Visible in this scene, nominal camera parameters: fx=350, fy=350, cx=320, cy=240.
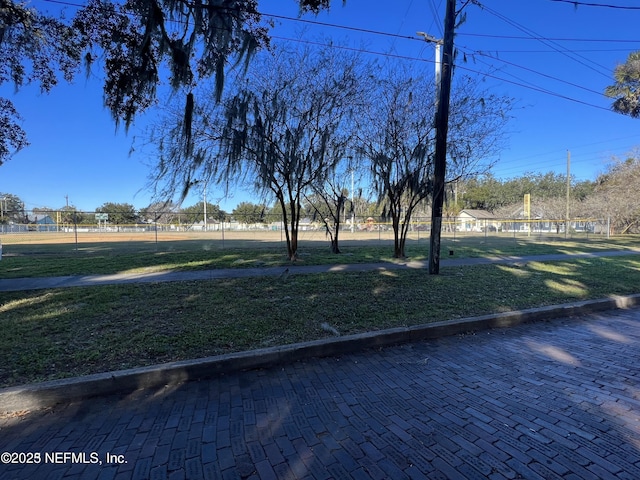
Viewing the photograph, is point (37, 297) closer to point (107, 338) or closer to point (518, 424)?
point (107, 338)

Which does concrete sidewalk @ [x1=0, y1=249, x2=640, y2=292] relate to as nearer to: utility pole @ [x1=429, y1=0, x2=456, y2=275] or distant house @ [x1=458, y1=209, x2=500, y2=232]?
utility pole @ [x1=429, y1=0, x2=456, y2=275]

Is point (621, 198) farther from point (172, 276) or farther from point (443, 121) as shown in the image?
point (172, 276)

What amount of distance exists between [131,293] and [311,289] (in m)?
3.65

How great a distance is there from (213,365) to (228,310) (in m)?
2.14

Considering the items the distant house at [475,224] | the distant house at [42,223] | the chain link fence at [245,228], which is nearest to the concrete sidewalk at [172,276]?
the chain link fence at [245,228]

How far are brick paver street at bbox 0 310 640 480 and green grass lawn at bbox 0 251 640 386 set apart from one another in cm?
73

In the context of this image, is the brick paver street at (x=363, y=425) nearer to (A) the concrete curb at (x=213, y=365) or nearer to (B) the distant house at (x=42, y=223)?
(A) the concrete curb at (x=213, y=365)

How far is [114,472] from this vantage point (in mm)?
2295

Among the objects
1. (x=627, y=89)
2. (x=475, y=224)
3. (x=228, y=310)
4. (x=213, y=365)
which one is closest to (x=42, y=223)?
(x=228, y=310)

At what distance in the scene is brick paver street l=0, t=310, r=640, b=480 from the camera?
233 centimetres

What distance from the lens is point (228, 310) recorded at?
5922 mm

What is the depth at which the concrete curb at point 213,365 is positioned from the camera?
10.4 ft

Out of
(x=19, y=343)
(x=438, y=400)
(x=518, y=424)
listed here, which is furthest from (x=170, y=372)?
(x=518, y=424)

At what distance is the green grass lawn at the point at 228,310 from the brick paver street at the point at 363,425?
2.40 ft
